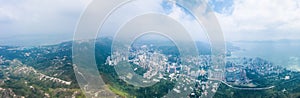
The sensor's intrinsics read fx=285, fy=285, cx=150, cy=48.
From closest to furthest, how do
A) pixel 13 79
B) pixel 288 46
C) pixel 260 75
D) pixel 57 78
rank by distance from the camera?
pixel 57 78 → pixel 13 79 → pixel 260 75 → pixel 288 46

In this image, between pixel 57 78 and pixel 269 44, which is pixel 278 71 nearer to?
pixel 57 78

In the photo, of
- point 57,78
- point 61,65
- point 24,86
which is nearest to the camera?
point 24,86

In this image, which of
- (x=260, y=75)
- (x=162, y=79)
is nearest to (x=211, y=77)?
(x=162, y=79)

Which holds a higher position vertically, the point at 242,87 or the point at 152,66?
the point at 152,66

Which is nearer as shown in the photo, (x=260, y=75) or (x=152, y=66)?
(x=152, y=66)

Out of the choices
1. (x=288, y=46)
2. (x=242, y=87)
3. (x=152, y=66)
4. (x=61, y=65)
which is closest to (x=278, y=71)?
(x=242, y=87)

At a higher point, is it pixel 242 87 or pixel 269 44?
pixel 269 44

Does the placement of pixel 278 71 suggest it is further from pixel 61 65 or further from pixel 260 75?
pixel 61 65

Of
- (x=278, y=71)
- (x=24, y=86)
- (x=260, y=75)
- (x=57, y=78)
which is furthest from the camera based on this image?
(x=278, y=71)

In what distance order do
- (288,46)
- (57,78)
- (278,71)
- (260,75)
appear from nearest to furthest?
(57,78) → (260,75) → (278,71) → (288,46)
